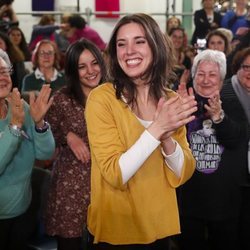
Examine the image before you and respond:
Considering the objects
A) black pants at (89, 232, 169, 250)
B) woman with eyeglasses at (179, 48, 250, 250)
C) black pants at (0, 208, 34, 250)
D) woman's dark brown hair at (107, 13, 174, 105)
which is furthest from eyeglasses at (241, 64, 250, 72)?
black pants at (0, 208, 34, 250)

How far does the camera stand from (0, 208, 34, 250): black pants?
210 cm

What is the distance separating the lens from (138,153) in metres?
1.40

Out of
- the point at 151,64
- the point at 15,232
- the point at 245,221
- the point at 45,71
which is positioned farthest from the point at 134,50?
the point at 45,71

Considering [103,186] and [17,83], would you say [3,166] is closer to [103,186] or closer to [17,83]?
[103,186]

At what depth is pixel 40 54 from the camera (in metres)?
4.28

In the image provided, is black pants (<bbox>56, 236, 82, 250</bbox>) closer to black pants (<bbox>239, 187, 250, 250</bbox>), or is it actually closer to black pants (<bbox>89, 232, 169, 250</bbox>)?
black pants (<bbox>89, 232, 169, 250</bbox>)

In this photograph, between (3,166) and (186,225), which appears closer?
(3,166)

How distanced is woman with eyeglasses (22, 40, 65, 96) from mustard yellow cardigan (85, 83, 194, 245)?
8.30 ft

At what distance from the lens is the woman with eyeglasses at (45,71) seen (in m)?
4.06

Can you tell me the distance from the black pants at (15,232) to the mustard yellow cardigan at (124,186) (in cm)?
68

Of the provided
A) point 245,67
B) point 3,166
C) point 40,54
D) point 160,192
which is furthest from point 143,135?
point 40,54

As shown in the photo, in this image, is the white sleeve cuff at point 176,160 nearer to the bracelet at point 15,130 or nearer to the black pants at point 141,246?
the black pants at point 141,246

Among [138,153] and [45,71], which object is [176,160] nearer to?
[138,153]

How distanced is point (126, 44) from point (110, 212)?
1.88ft
